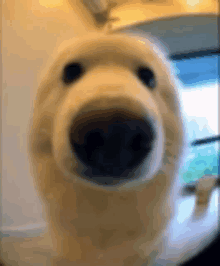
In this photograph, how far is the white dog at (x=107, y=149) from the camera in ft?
0.78

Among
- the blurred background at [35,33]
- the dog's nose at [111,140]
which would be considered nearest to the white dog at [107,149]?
the dog's nose at [111,140]

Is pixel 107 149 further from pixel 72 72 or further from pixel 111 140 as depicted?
pixel 72 72

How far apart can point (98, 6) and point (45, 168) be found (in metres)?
0.91

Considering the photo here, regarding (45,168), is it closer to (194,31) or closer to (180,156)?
(180,156)

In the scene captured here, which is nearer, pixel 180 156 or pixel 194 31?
pixel 180 156

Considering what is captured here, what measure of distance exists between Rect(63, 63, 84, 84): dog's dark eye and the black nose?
119 millimetres

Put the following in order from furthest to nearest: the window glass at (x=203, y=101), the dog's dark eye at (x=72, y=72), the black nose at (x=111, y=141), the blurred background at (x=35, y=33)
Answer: the window glass at (x=203, y=101), the blurred background at (x=35, y=33), the dog's dark eye at (x=72, y=72), the black nose at (x=111, y=141)

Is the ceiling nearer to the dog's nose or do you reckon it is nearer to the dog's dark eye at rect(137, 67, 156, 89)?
the dog's dark eye at rect(137, 67, 156, 89)

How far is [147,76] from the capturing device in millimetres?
339

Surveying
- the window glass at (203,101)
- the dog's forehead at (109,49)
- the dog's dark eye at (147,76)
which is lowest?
the dog's dark eye at (147,76)

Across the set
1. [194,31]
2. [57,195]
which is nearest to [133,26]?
[194,31]

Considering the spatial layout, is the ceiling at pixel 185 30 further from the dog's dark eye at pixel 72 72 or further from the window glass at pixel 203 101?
the dog's dark eye at pixel 72 72

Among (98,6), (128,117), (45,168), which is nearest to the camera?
(128,117)

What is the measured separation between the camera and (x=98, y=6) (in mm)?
982
